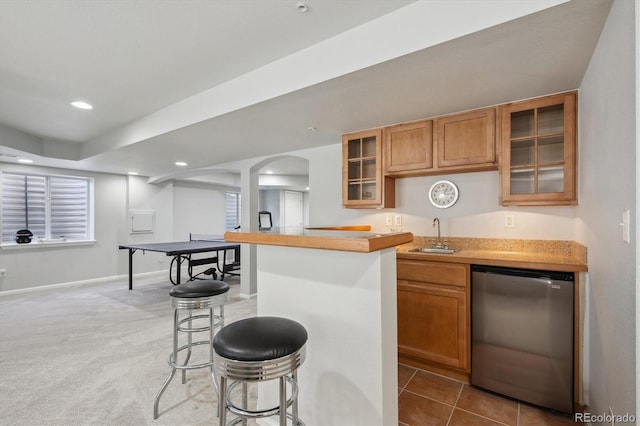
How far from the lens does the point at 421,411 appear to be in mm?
1967

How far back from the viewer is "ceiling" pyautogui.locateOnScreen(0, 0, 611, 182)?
1.52m

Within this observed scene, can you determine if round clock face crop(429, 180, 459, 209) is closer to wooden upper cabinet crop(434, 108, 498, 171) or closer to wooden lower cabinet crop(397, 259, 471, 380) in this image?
wooden upper cabinet crop(434, 108, 498, 171)

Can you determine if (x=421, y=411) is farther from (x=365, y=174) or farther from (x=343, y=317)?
(x=365, y=174)

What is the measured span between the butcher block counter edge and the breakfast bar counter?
1.08 metres

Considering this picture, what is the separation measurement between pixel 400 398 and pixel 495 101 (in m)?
2.30

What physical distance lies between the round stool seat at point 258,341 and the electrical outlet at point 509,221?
87.5 inches

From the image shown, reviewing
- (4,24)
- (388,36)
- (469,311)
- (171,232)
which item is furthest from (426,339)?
(171,232)

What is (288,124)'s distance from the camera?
115 inches

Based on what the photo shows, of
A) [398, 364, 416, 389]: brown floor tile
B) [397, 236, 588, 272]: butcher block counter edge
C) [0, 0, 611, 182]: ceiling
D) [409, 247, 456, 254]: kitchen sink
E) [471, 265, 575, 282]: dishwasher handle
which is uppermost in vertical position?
[0, 0, 611, 182]: ceiling

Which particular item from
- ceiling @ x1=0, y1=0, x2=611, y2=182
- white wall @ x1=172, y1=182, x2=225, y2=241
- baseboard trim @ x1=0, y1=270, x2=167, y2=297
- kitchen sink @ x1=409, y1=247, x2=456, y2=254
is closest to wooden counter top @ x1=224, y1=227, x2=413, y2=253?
ceiling @ x1=0, y1=0, x2=611, y2=182

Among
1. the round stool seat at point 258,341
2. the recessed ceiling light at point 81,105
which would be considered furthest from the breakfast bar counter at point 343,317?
the recessed ceiling light at point 81,105

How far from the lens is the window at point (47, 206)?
5078 mm

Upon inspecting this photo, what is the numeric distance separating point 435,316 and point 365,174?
1534 mm

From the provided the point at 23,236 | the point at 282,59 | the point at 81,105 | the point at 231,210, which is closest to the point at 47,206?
the point at 23,236
